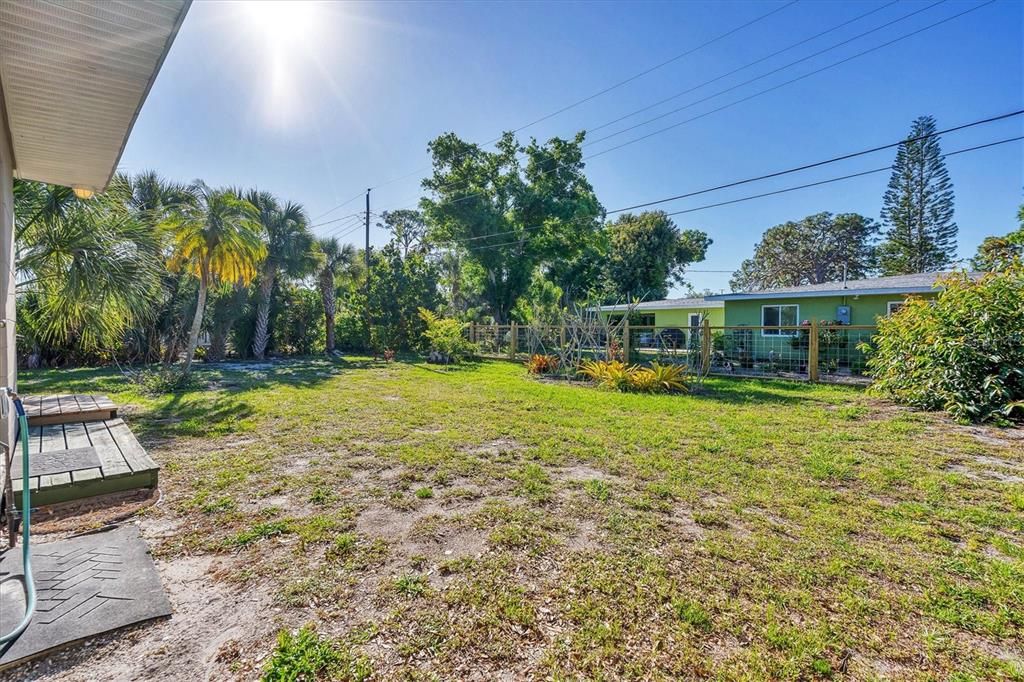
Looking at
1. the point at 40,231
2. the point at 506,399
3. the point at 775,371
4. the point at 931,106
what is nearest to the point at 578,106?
the point at 931,106

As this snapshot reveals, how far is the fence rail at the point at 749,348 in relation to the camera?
395 inches

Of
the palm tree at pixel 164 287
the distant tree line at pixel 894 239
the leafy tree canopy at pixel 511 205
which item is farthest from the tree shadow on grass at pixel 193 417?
the leafy tree canopy at pixel 511 205

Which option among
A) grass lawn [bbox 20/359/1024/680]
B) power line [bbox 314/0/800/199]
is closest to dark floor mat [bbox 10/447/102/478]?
grass lawn [bbox 20/359/1024/680]

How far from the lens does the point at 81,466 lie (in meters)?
3.14

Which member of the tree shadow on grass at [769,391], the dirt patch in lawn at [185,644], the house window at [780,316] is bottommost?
the dirt patch in lawn at [185,644]

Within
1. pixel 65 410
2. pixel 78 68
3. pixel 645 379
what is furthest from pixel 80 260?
pixel 645 379

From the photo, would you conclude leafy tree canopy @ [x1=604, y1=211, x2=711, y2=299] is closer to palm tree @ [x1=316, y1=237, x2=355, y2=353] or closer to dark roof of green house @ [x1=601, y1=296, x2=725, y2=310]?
dark roof of green house @ [x1=601, y1=296, x2=725, y2=310]

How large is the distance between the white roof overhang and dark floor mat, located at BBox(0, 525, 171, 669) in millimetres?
2671

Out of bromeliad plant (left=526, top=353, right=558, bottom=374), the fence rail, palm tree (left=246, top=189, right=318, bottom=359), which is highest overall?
palm tree (left=246, top=189, right=318, bottom=359)

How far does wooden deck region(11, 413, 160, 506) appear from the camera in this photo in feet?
9.34

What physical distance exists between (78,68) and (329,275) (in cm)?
1624

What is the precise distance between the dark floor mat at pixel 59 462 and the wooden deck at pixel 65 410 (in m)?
1.19

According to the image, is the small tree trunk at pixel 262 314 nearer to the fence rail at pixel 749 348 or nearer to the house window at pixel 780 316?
the fence rail at pixel 749 348

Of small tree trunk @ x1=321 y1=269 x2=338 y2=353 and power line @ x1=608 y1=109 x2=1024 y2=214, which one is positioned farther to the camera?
small tree trunk @ x1=321 y1=269 x2=338 y2=353
